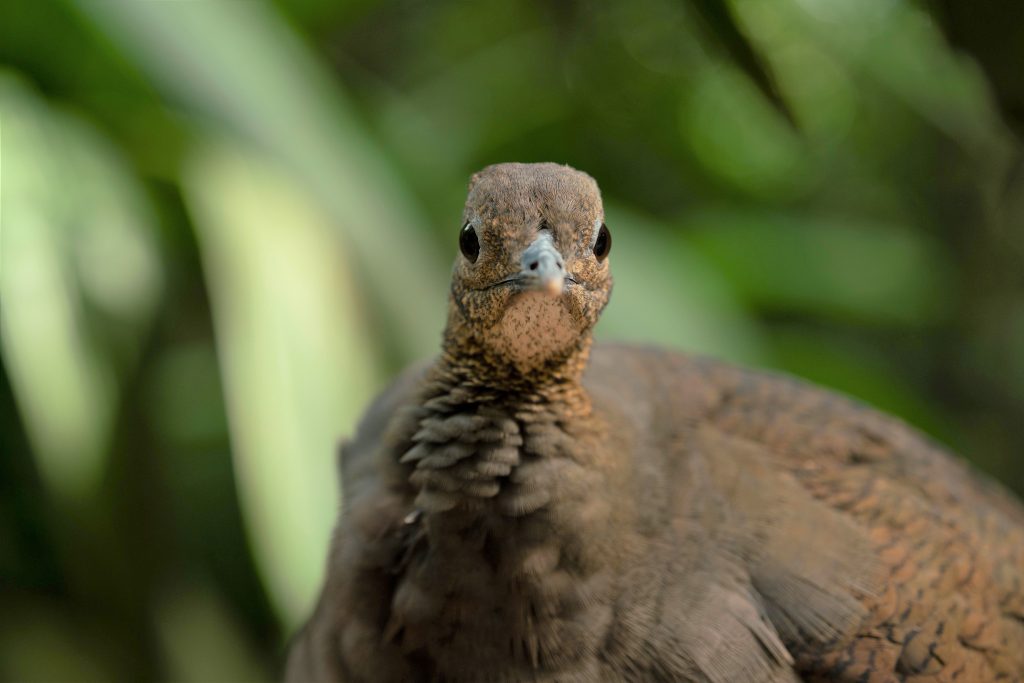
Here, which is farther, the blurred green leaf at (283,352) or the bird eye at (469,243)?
the blurred green leaf at (283,352)

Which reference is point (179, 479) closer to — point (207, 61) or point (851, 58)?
point (207, 61)

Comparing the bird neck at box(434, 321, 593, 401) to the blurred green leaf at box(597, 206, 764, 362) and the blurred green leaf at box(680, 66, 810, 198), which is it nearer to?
the blurred green leaf at box(597, 206, 764, 362)

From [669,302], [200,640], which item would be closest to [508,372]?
[669,302]

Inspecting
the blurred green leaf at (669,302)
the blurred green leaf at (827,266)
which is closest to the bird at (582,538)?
the blurred green leaf at (669,302)

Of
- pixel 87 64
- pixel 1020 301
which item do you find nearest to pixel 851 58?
pixel 1020 301

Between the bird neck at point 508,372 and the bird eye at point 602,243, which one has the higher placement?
the bird eye at point 602,243

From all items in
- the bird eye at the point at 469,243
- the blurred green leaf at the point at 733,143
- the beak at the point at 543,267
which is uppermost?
the blurred green leaf at the point at 733,143

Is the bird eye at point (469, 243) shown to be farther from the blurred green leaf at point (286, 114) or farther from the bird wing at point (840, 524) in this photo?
the blurred green leaf at point (286, 114)
